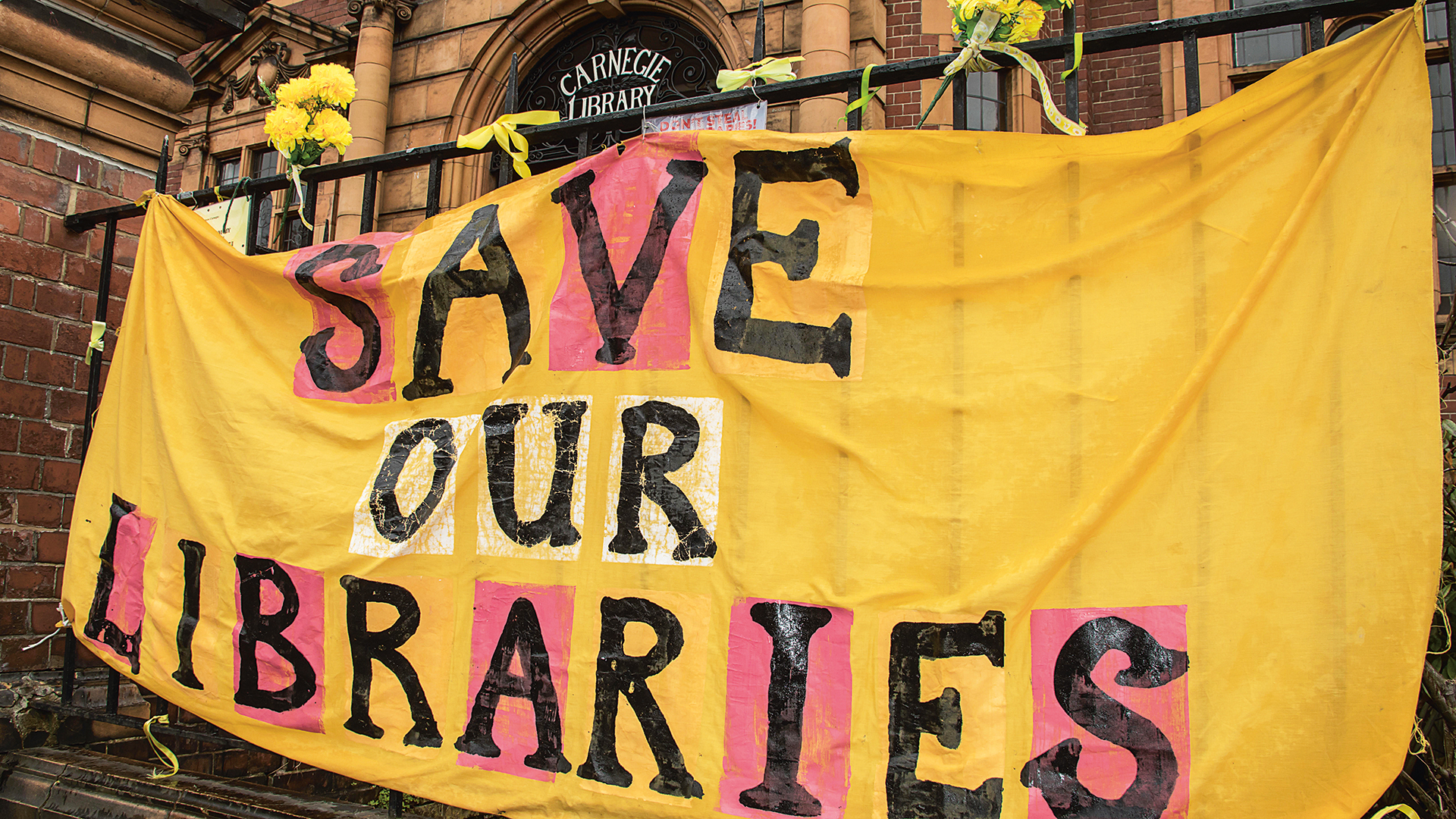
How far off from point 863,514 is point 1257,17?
51.7 inches

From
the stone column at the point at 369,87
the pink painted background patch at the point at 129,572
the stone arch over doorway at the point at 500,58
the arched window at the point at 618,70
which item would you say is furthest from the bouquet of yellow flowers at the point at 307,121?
the stone column at the point at 369,87

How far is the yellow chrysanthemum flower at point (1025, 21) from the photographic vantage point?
2182 mm

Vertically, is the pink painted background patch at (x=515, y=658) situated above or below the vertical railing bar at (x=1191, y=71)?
below

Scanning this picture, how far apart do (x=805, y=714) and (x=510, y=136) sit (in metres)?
1.82

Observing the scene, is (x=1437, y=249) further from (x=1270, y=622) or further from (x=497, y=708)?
(x=497, y=708)

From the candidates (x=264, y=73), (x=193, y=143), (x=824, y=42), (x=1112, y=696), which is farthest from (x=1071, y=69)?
(x=193, y=143)

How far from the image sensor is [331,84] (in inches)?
152

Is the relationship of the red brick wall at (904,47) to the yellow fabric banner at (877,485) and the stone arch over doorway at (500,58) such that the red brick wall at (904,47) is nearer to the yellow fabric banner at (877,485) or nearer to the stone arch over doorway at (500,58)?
the stone arch over doorway at (500,58)

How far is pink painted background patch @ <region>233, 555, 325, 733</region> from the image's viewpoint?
262 centimetres

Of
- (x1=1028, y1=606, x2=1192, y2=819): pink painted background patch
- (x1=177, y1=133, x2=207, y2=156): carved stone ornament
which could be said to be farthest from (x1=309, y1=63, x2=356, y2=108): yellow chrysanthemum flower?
(x1=177, y1=133, x2=207, y2=156): carved stone ornament

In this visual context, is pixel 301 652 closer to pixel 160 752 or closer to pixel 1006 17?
pixel 160 752

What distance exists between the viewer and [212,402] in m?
2.99

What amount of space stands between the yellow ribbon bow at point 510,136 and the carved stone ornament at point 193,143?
11566 mm

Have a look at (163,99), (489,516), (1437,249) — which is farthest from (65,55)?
(1437,249)
